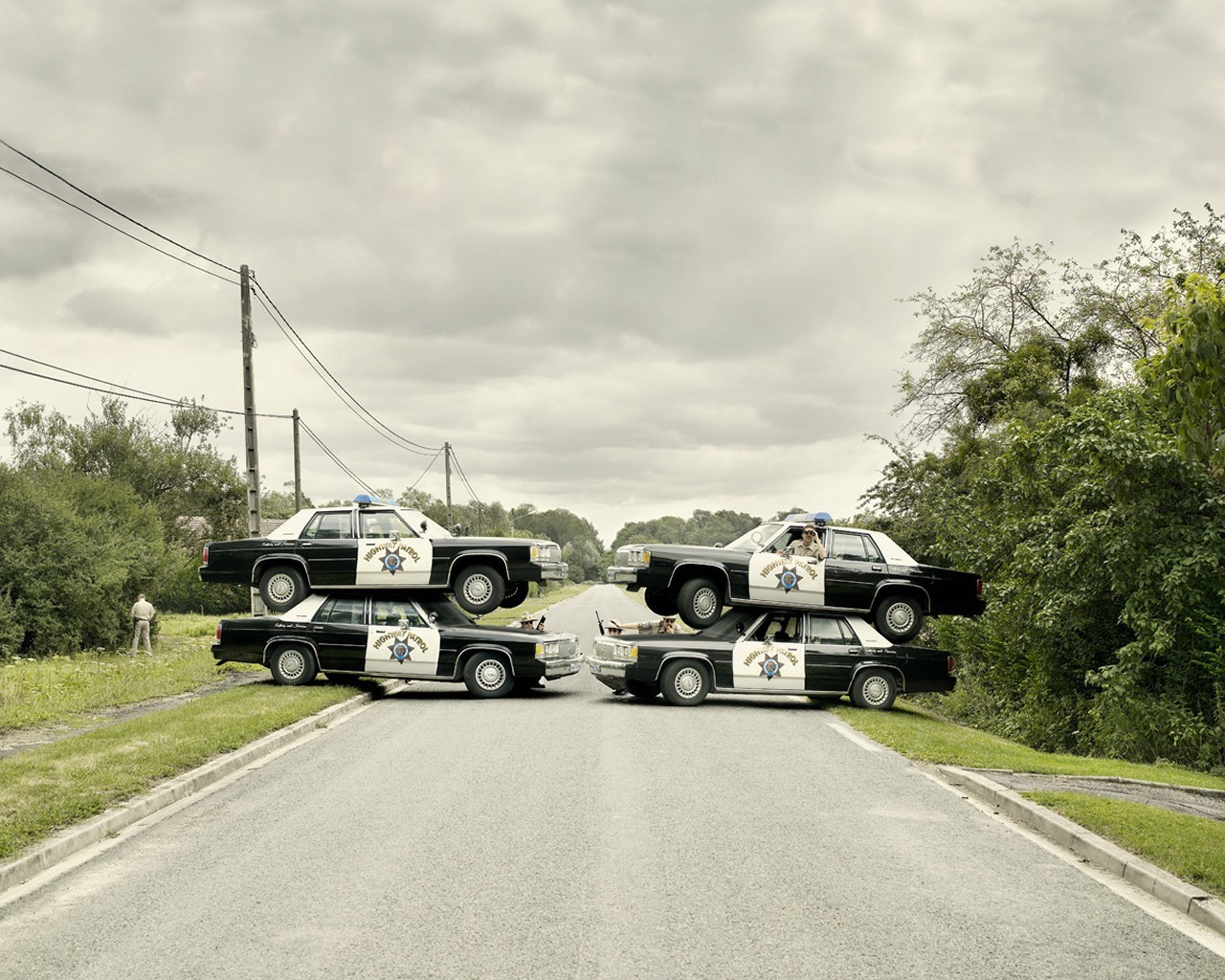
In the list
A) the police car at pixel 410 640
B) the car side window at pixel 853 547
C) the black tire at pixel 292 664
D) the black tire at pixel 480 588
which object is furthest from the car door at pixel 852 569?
the black tire at pixel 292 664

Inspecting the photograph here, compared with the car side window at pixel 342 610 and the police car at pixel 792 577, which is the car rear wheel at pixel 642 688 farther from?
the car side window at pixel 342 610

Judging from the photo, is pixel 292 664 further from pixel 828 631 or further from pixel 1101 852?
pixel 1101 852

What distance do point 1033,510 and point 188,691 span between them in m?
15.2

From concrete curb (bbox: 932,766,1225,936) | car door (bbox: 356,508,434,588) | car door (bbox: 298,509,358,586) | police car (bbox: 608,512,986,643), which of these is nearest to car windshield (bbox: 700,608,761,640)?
police car (bbox: 608,512,986,643)

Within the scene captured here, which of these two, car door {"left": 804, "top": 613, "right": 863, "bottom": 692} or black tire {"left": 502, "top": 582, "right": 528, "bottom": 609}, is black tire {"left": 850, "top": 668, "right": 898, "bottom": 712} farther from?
black tire {"left": 502, "top": 582, "right": 528, "bottom": 609}

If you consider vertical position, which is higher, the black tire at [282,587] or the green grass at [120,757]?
the black tire at [282,587]

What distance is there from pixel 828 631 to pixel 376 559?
6.77m

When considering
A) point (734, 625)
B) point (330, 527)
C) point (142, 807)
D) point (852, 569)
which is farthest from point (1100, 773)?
point (330, 527)

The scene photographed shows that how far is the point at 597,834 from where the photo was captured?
773 cm

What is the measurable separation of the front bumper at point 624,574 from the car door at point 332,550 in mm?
3824

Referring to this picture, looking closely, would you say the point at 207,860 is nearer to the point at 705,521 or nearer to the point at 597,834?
the point at 597,834

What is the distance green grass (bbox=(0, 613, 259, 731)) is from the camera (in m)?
14.7

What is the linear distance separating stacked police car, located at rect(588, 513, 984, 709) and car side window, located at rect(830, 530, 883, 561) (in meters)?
0.01

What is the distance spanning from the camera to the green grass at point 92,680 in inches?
580
